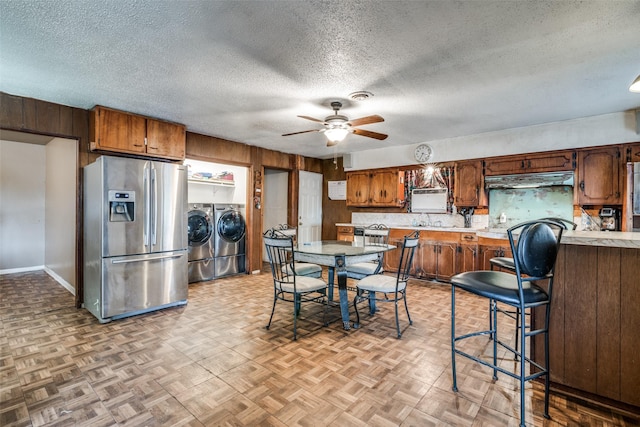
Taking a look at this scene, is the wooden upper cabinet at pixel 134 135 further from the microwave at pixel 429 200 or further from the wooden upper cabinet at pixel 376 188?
the microwave at pixel 429 200

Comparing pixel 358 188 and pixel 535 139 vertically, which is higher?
pixel 535 139

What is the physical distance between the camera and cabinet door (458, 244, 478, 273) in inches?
181

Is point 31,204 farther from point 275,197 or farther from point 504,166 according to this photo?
point 504,166

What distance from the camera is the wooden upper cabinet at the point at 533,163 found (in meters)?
4.13

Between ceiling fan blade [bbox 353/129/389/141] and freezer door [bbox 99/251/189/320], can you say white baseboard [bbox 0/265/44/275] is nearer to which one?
freezer door [bbox 99/251/189/320]

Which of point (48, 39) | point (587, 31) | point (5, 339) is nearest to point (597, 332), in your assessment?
point (587, 31)

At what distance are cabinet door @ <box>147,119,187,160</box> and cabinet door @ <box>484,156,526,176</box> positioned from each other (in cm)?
464

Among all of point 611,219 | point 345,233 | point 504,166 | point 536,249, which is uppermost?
point 504,166

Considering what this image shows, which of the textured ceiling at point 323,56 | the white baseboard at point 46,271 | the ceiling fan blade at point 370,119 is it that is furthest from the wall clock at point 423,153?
the white baseboard at point 46,271

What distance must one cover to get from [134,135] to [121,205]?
1.03 meters

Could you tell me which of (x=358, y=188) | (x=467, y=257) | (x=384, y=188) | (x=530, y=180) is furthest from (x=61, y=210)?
(x=530, y=180)

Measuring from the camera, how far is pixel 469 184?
4.97 meters

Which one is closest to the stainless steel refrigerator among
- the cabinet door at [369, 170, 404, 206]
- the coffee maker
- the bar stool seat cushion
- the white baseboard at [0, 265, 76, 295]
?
the white baseboard at [0, 265, 76, 295]

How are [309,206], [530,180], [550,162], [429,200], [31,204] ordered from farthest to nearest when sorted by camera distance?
[309,206], [31,204], [429,200], [530,180], [550,162]
